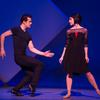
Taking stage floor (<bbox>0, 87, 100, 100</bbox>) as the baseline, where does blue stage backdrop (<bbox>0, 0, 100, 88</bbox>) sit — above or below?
above

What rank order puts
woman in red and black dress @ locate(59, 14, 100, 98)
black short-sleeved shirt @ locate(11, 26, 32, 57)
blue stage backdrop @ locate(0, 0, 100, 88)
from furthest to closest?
blue stage backdrop @ locate(0, 0, 100, 88) < black short-sleeved shirt @ locate(11, 26, 32, 57) < woman in red and black dress @ locate(59, 14, 100, 98)

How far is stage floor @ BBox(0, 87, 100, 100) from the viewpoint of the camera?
5548mm

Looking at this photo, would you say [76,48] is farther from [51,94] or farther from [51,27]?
[51,27]

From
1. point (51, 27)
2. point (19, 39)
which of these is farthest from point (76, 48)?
point (51, 27)

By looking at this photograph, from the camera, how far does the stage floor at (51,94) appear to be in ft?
18.2

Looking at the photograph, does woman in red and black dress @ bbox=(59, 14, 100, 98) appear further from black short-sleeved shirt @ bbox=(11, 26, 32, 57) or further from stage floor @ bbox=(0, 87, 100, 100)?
black short-sleeved shirt @ bbox=(11, 26, 32, 57)

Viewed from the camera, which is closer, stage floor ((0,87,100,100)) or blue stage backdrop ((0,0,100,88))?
stage floor ((0,87,100,100))

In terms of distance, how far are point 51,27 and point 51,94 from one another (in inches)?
52.9

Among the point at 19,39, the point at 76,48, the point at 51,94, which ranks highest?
the point at 19,39

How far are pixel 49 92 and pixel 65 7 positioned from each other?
171 cm

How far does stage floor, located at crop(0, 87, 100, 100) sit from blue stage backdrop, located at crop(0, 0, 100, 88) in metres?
0.34

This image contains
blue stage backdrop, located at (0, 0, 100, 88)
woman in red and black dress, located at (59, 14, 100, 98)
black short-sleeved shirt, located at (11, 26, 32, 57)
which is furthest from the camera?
blue stage backdrop, located at (0, 0, 100, 88)

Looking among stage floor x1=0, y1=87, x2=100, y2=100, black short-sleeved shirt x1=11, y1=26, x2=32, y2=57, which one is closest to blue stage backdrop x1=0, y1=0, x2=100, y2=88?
stage floor x1=0, y1=87, x2=100, y2=100

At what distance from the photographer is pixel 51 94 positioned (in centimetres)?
598
